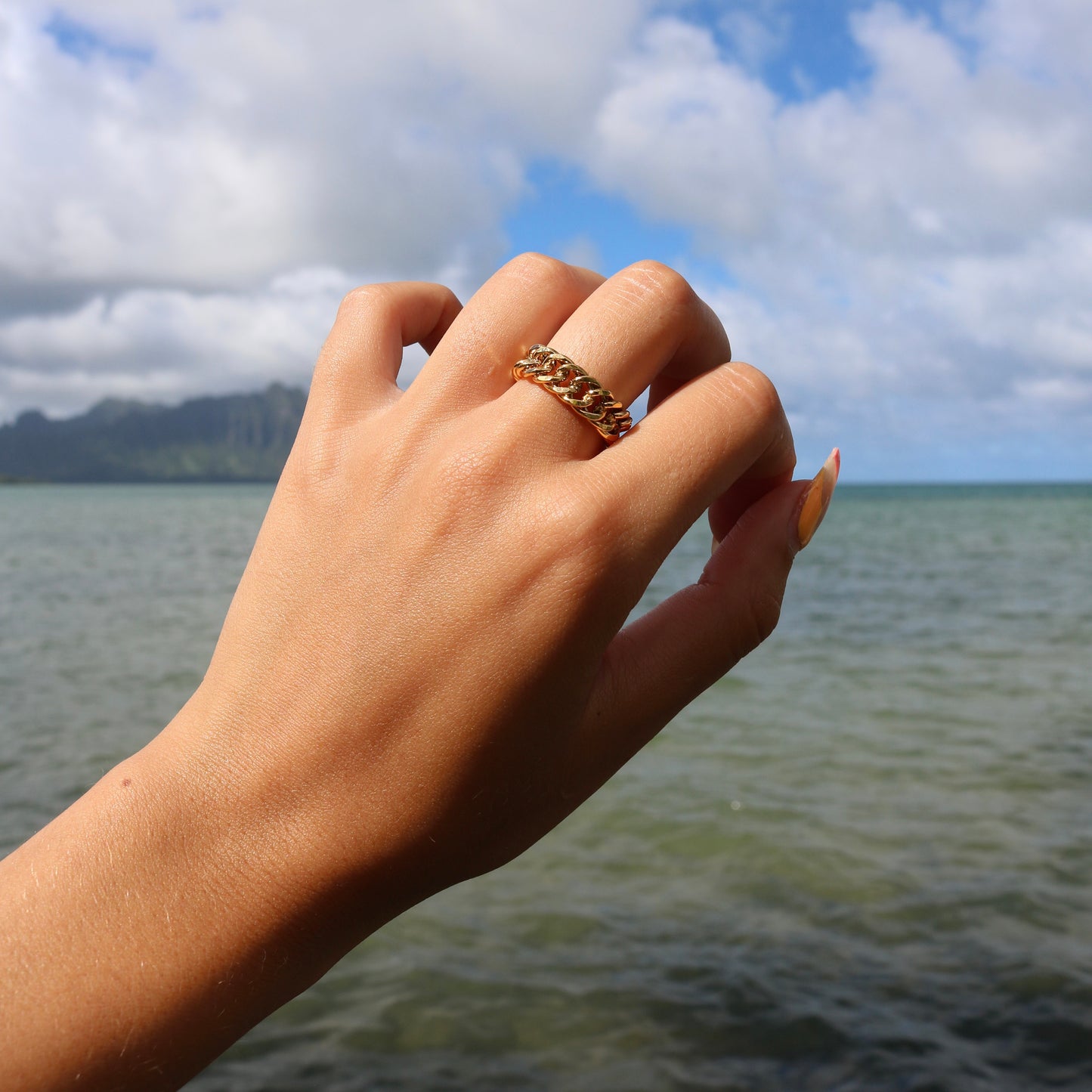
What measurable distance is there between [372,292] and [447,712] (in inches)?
28.9

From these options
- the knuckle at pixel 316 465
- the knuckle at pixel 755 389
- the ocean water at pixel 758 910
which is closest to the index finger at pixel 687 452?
the knuckle at pixel 755 389

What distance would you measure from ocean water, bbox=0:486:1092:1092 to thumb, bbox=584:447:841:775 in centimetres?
312

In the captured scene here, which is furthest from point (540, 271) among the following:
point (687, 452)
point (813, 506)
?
point (813, 506)

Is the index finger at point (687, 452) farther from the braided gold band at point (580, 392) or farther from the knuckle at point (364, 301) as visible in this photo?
the knuckle at point (364, 301)

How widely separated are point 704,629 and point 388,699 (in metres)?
0.49

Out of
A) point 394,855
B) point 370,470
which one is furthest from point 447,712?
point 370,470

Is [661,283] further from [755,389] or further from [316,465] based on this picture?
[316,465]

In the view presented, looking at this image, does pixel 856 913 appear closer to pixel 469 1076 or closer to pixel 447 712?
pixel 469 1076

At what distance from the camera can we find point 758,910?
5.06 m

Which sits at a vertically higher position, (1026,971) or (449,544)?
(449,544)

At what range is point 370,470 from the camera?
120 cm

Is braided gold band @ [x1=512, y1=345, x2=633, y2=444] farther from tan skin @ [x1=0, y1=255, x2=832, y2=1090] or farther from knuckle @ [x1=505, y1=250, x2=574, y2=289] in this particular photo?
knuckle @ [x1=505, y1=250, x2=574, y2=289]

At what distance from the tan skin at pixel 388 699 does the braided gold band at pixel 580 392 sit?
0.02 meters

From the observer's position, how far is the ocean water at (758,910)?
3873mm
